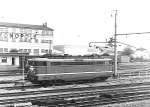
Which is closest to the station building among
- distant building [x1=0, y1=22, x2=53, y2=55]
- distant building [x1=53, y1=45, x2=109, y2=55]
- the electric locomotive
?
distant building [x1=0, y1=22, x2=53, y2=55]

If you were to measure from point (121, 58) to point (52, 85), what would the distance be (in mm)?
46189

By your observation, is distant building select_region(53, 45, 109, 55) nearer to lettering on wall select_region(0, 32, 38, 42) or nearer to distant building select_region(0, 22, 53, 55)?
distant building select_region(0, 22, 53, 55)

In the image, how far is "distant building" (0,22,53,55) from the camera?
5122cm

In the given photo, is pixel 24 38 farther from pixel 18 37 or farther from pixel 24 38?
pixel 18 37

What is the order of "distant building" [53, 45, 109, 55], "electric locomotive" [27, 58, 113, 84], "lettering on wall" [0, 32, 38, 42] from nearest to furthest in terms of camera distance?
1. "electric locomotive" [27, 58, 113, 84]
2. "lettering on wall" [0, 32, 38, 42]
3. "distant building" [53, 45, 109, 55]

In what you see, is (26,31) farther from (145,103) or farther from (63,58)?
(145,103)

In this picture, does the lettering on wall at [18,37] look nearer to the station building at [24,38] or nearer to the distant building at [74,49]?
the station building at [24,38]

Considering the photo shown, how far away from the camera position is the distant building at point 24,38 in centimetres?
5122

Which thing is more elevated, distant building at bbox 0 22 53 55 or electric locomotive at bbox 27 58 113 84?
distant building at bbox 0 22 53 55

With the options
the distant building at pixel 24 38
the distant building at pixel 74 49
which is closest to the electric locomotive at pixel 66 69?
the distant building at pixel 24 38

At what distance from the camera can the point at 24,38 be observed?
5319cm

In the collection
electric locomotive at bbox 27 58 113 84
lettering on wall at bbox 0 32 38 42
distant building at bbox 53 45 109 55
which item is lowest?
electric locomotive at bbox 27 58 113 84

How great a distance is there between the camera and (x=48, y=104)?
13.5m

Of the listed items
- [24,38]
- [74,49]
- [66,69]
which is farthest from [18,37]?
[66,69]
